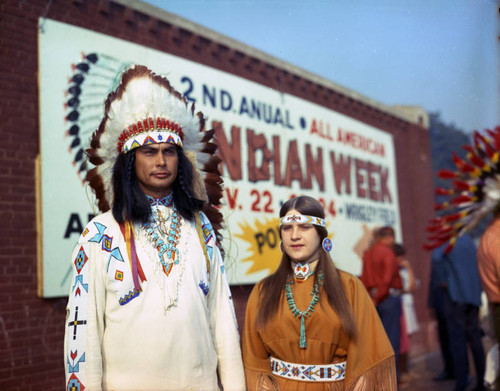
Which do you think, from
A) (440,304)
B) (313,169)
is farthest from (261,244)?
(440,304)

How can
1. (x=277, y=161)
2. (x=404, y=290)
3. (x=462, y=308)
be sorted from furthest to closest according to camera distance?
(x=277, y=161)
(x=404, y=290)
(x=462, y=308)

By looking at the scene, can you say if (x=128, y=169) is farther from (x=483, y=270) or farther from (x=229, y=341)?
(x=483, y=270)

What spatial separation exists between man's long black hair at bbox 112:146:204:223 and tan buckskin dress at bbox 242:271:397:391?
28.8 inches

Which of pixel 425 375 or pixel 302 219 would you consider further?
pixel 425 375

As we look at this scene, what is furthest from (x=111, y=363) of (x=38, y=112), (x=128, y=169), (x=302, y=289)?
(x=38, y=112)

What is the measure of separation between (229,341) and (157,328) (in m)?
0.38

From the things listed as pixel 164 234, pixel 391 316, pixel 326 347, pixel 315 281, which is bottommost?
pixel 391 316

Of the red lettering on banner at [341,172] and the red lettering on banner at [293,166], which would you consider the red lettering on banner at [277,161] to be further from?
the red lettering on banner at [341,172]

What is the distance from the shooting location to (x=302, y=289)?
2941 mm

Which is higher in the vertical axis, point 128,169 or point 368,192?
point 368,192

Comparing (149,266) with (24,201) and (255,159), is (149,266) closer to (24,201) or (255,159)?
(24,201)

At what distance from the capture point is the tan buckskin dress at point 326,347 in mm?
2794

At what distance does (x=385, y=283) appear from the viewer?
5.51m

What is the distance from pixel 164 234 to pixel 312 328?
0.90 metres
